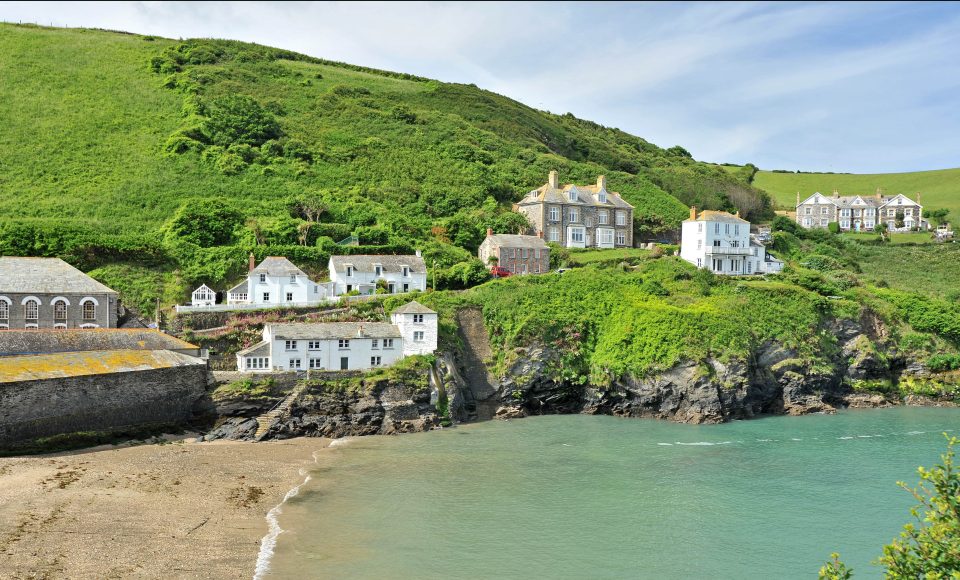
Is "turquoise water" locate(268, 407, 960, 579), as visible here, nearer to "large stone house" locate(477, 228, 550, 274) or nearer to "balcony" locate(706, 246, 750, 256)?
"large stone house" locate(477, 228, 550, 274)

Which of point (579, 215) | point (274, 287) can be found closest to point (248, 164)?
point (274, 287)

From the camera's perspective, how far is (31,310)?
48406 millimetres

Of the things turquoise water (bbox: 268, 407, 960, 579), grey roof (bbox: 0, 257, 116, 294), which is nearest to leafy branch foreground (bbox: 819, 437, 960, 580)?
turquoise water (bbox: 268, 407, 960, 579)

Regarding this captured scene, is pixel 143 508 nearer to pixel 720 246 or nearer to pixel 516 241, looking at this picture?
pixel 516 241

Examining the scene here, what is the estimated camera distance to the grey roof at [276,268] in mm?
56125

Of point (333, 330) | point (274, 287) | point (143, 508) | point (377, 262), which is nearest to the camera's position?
point (143, 508)

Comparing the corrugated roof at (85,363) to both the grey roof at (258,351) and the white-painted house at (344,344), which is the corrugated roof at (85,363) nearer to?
the grey roof at (258,351)

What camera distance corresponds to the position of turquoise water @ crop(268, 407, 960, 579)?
27.2m

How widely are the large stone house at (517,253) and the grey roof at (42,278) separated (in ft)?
105

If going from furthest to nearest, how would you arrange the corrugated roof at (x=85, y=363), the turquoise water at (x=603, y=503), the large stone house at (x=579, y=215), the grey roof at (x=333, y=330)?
the large stone house at (x=579, y=215), the grey roof at (x=333, y=330), the corrugated roof at (x=85, y=363), the turquoise water at (x=603, y=503)

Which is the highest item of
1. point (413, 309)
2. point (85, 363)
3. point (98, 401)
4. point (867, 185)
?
point (867, 185)

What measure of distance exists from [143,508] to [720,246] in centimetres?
5599

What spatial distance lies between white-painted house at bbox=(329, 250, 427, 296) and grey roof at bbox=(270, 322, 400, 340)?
28.5 ft

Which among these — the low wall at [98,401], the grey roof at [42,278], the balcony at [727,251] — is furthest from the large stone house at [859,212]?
the grey roof at [42,278]
